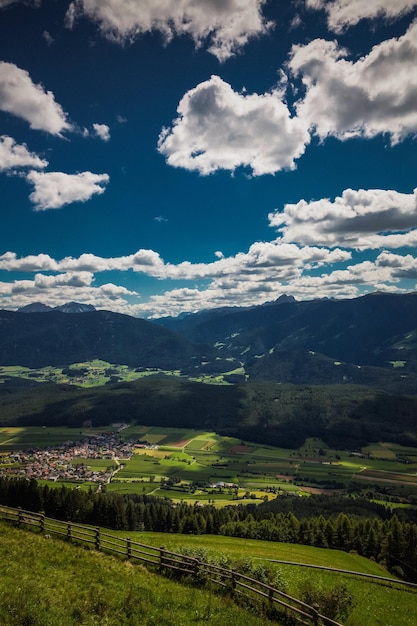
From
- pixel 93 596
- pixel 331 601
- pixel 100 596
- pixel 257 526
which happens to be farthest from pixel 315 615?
pixel 257 526

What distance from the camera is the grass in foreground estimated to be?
1933 centimetres

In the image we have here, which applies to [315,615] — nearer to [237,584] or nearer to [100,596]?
[237,584]

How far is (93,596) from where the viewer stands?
21922 mm

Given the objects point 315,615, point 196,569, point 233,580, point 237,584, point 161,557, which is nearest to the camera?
point 315,615

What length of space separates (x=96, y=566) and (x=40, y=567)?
13.3 ft

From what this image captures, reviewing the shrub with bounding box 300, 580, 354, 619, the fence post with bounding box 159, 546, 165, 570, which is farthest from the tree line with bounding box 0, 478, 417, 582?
the fence post with bounding box 159, 546, 165, 570

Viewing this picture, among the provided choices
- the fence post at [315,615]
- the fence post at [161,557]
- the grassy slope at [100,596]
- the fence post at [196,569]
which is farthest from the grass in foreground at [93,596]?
the fence post at [315,615]

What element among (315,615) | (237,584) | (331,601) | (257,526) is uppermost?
(315,615)

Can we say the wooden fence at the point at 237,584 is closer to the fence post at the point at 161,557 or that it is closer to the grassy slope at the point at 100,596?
the fence post at the point at 161,557

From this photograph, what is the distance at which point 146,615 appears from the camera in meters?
20.8

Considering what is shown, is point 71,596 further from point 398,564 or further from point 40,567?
point 398,564

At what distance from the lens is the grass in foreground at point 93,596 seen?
1933cm

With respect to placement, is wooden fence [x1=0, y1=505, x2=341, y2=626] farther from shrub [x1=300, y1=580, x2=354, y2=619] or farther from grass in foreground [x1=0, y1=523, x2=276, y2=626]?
grass in foreground [x1=0, y1=523, x2=276, y2=626]

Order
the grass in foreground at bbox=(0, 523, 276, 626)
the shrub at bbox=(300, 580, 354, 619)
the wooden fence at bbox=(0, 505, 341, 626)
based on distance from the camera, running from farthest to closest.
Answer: the shrub at bbox=(300, 580, 354, 619), the wooden fence at bbox=(0, 505, 341, 626), the grass in foreground at bbox=(0, 523, 276, 626)
